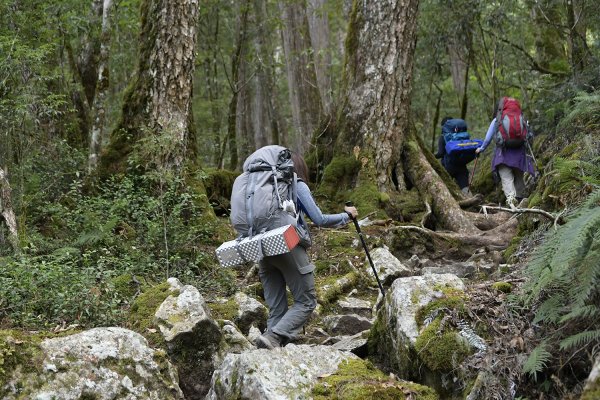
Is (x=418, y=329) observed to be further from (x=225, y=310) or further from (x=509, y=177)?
(x=509, y=177)

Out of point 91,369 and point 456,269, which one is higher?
point 91,369

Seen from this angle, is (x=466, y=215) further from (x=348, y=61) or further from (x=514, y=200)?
(x=348, y=61)

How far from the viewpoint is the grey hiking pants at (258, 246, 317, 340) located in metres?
6.22

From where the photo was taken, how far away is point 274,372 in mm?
4824

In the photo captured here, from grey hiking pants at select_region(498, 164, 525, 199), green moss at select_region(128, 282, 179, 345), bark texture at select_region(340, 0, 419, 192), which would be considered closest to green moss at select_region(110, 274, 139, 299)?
green moss at select_region(128, 282, 179, 345)

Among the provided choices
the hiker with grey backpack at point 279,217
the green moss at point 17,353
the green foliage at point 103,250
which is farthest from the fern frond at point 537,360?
the green foliage at point 103,250

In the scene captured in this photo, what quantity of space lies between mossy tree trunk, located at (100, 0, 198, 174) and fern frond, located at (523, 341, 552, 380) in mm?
6822

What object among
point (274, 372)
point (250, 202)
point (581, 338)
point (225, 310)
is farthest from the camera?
point (225, 310)

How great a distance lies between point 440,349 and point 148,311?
2.91 meters

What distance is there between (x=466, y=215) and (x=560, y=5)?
756 centimetres

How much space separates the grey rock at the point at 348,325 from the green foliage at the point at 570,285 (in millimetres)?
2800

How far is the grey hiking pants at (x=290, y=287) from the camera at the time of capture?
245 inches

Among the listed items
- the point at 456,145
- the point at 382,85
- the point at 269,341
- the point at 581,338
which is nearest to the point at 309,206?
the point at 269,341

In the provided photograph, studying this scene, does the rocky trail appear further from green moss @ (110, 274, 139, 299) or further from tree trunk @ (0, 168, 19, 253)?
tree trunk @ (0, 168, 19, 253)
